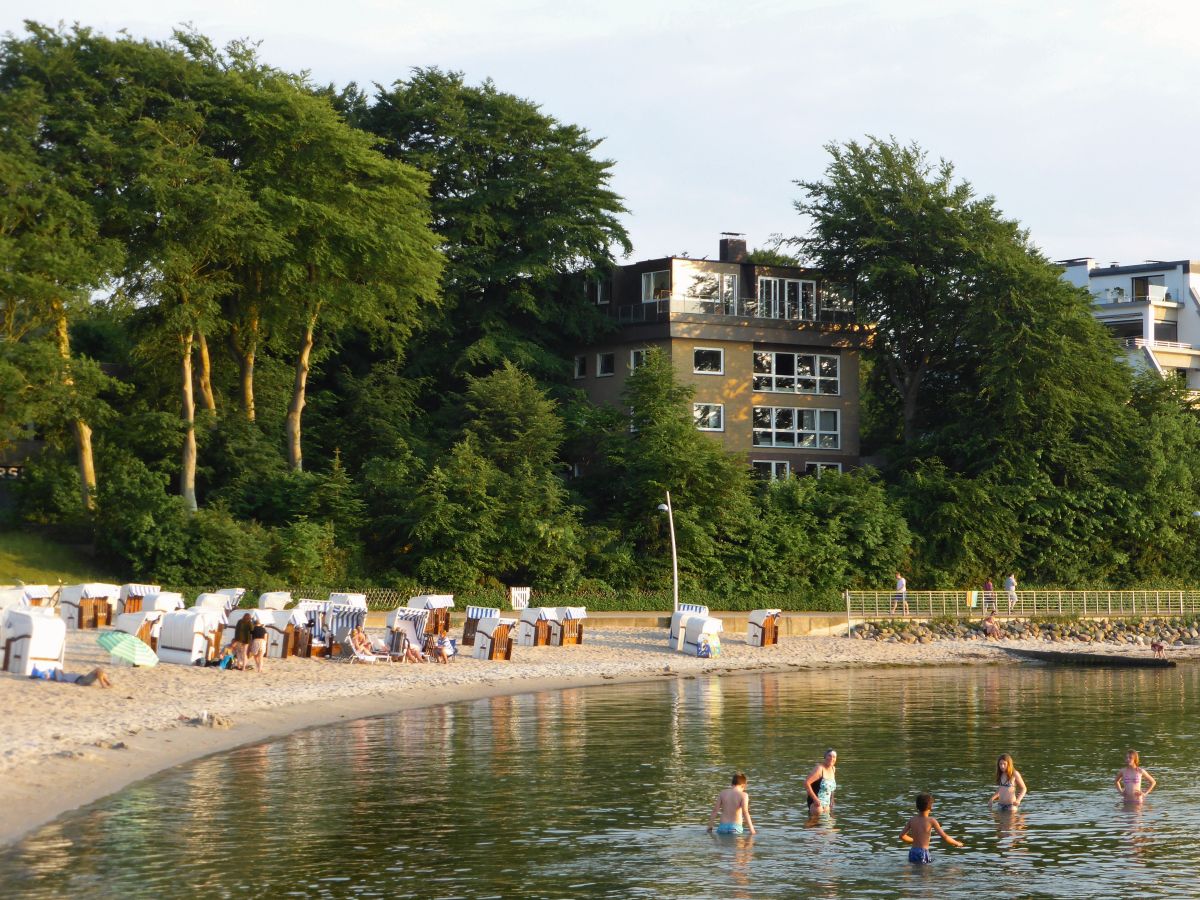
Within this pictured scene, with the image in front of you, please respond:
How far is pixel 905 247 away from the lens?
2938 inches

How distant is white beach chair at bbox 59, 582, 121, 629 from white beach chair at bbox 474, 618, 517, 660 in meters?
11.8

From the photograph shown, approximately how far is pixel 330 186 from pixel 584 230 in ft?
45.8

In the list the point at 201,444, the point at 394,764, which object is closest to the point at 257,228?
the point at 201,444

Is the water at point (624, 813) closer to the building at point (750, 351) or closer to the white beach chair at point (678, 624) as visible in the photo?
the white beach chair at point (678, 624)

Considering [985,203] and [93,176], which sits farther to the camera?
[985,203]

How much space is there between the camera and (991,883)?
20703 mm

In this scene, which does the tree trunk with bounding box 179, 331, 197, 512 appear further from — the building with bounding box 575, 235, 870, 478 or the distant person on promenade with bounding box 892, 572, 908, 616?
the distant person on promenade with bounding box 892, 572, 908, 616

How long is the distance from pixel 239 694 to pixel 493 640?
12.9 meters

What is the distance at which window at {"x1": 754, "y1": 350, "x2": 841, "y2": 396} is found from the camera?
248 ft

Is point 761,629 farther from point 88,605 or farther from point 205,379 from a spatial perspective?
point 205,379

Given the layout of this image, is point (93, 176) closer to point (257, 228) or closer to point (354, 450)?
point (257, 228)

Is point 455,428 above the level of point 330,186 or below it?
below

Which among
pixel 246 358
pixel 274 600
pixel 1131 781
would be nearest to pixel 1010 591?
pixel 274 600

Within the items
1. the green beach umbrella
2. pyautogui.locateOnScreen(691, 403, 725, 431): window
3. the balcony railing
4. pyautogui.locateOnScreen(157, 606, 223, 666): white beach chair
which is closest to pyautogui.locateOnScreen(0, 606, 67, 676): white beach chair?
the green beach umbrella
